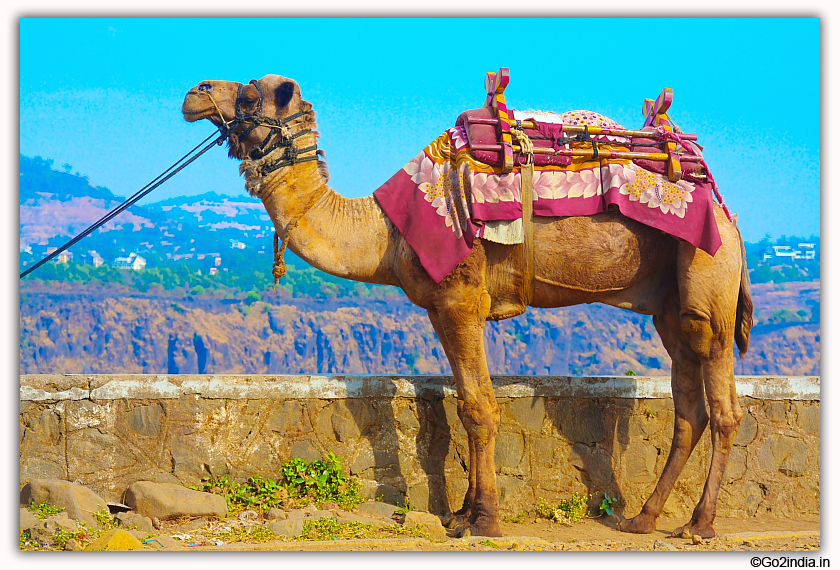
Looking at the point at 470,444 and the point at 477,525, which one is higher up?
the point at 470,444

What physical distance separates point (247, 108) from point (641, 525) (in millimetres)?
4059

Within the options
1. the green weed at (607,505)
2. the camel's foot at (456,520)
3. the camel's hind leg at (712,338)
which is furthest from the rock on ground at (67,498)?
the camel's hind leg at (712,338)

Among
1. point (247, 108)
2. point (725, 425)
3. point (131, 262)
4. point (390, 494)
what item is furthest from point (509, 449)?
point (131, 262)

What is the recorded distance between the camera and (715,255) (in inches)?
229

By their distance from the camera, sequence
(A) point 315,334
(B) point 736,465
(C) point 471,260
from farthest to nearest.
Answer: (A) point 315,334, (B) point 736,465, (C) point 471,260

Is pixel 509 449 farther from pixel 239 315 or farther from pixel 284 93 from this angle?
pixel 239 315

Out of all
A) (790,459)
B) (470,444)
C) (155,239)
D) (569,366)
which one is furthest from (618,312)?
(470,444)

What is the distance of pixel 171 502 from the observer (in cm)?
578

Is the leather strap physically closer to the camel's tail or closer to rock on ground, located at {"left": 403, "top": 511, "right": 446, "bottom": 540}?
the camel's tail

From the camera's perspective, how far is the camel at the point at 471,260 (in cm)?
568

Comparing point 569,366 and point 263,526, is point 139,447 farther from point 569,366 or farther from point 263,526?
point 569,366

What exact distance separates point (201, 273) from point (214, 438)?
12.7 m

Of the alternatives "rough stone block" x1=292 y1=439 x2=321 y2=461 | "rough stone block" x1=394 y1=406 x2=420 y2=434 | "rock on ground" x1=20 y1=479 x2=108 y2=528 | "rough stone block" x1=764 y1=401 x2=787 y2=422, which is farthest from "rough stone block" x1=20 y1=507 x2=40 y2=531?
"rough stone block" x1=764 y1=401 x2=787 y2=422

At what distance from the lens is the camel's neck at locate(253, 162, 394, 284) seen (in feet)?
19.0
